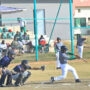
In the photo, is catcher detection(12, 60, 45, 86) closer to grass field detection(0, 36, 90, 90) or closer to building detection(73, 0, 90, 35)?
grass field detection(0, 36, 90, 90)

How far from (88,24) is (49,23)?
19539mm

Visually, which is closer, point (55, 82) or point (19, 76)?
point (19, 76)

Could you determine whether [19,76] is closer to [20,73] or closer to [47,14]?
[20,73]

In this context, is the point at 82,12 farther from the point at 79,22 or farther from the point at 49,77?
the point at 49,77

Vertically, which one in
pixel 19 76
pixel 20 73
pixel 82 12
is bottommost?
pixel 19 76

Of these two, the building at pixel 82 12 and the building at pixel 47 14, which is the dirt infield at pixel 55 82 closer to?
the building at pixel 47 14

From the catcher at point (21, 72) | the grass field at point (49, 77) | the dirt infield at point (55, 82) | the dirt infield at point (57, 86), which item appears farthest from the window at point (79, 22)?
the catcher at point (21, 72)

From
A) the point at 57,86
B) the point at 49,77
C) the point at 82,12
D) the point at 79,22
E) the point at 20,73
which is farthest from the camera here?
the point at 82,12

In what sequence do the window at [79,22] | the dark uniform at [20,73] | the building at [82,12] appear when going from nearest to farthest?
1. the dark uniform at [20,73]
2. the window at [79,22]
3. the building at [82,12]

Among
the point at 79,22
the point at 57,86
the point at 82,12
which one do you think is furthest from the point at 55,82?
the point at 82,12

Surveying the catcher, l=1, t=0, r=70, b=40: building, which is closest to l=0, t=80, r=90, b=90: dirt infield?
the catcher

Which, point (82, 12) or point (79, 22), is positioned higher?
point (82, 12)

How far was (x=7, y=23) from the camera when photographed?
36.4m

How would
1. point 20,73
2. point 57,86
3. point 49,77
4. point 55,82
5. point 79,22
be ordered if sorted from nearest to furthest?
point 20,73, point 57,86, point 55,82, point 49,77, point 79,22
